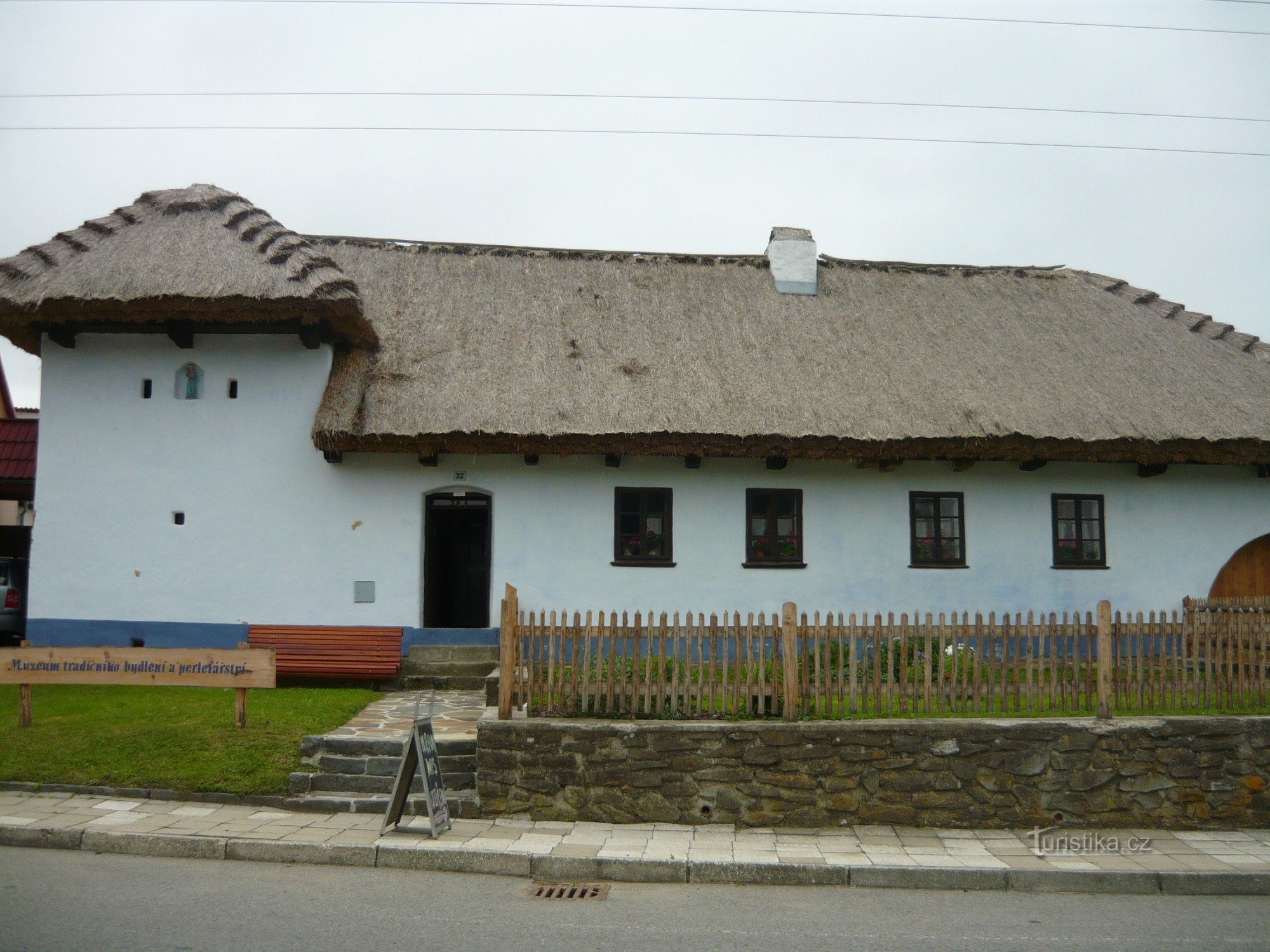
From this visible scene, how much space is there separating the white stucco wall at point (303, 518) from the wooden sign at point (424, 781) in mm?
5257

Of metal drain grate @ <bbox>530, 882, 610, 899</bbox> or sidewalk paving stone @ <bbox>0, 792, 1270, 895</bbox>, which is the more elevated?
sidewalk paving stone @ <bbox>0, 792, 1270, 895</bbox>

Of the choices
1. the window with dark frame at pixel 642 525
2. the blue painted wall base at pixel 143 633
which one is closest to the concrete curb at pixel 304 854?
the blue painted wall base at pixel 143 633

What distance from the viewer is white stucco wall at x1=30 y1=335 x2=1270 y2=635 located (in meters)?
12.5

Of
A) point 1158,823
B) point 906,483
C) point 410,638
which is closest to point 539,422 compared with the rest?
point 410,638

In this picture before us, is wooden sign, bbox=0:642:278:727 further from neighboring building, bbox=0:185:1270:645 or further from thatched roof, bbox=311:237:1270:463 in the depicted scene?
thatched roof, bbox=311:237:1270:463

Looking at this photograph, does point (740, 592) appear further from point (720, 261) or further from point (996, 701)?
point (720, 261)

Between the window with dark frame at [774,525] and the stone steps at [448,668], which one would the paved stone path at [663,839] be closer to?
the stone steps at [448,668]

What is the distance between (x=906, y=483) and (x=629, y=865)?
841 cm

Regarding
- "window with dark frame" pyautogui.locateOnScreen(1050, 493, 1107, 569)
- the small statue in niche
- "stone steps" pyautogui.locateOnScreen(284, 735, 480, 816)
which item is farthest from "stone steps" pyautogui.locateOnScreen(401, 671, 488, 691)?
"window with dark frame" pyautogui.locateOnScreen(1050, 493, 1107, 569)

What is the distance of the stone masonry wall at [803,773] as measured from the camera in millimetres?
7773

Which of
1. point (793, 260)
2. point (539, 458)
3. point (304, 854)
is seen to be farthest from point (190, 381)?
point (793, 260)

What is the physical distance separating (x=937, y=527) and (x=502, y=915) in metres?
9.69

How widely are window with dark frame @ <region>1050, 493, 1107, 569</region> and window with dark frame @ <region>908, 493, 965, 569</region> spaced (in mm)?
1520

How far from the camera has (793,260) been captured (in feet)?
53.6
